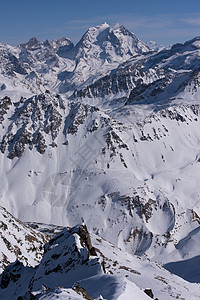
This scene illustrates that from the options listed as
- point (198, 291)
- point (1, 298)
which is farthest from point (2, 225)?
point (198, 291)

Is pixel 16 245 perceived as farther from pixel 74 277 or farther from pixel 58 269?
pixel 74 277

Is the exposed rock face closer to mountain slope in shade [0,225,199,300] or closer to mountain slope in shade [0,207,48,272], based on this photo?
mountain slope in shade [0,225,199,300]

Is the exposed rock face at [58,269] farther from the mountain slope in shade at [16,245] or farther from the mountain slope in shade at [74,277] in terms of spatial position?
the mountain slope in shade at [16,245]

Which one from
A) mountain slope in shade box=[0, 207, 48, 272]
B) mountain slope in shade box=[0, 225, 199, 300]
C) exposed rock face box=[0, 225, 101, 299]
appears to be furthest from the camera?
mountain slope in shade box=[0, 207, 48, 272]

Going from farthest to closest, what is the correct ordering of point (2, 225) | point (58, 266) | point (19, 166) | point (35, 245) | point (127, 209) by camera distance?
point (19, 166) → point (127, 209) → point (35, 245) → point (2, 225) → point (58, 266)

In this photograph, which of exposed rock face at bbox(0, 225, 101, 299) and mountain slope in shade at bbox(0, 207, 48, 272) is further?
mountain slope in shade at bbox(0, 207, 48, 272)

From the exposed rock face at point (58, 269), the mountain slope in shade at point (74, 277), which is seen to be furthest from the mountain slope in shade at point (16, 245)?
the mountain slope in shade at point (74, 277)

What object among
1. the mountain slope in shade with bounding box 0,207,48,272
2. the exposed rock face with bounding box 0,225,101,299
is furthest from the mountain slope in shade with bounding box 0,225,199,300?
the mountain slope in shade with bounding box 0,207,48,272

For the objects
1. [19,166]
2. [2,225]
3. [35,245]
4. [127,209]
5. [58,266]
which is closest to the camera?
[58,266]

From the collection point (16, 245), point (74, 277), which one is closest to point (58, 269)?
point (74, 277)

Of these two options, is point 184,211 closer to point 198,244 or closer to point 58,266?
point 198,244

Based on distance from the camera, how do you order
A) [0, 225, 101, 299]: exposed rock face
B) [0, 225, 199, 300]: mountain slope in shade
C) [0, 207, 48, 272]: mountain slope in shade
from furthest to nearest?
[0, 207, 48, 272]: mountain slope in shade, [0, 225, 101, 299]: exposed rock face, [0, 225, 199, 300]: mountain slope in shade
